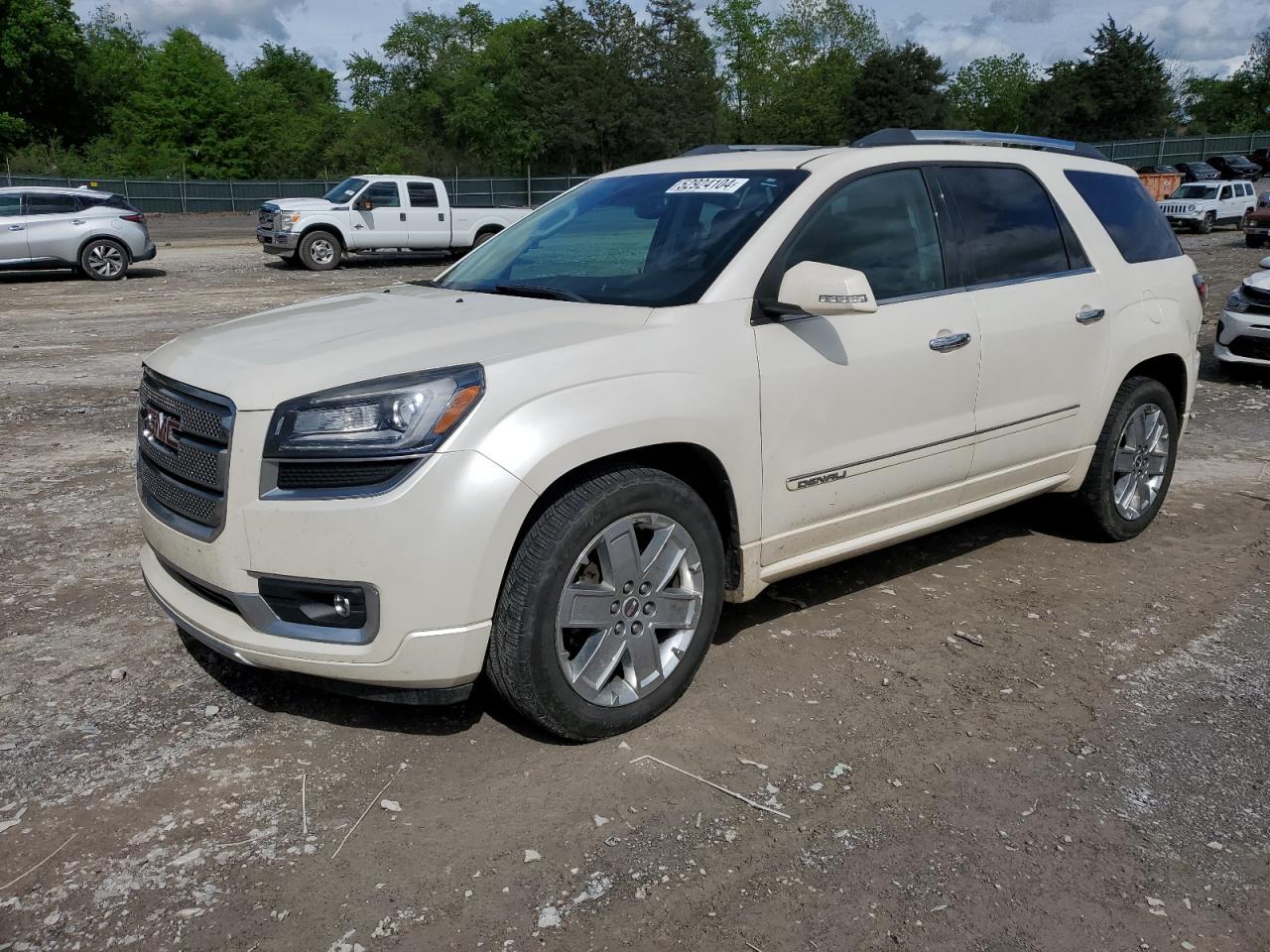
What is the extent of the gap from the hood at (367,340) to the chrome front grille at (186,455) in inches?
2.2

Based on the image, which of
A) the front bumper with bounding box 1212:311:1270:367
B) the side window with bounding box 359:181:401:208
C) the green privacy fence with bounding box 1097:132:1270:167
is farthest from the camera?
the green privacy fence with bounding box 1097:132:1270:167

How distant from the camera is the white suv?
9.71ft

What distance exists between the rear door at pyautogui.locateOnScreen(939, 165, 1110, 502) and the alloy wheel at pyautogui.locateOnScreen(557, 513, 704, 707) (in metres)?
1.56

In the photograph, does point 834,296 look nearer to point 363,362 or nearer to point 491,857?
point 363,362

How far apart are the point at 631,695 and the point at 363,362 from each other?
1310 mm

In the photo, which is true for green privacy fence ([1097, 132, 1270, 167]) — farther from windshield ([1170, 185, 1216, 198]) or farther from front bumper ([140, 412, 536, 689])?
front bumper ([140, 412, 536, 689])

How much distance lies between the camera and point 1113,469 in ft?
16.7

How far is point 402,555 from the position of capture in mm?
2895

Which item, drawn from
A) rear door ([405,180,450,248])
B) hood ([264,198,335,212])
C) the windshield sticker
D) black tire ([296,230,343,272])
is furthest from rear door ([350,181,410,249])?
the windshield sticker

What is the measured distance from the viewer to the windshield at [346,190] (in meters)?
22.3

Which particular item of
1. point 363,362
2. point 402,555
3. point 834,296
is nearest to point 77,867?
point 402,555

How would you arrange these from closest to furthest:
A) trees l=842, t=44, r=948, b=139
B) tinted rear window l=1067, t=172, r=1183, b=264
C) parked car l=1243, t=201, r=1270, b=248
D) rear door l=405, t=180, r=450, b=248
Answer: tinted rear window l=1067, t=172, r=1183, b=264
rear door l=405, t=180, r=450, b=248
parked car l=1243, t=201, r=1270, b=248
trees l=842, t=44, r=948, b=139

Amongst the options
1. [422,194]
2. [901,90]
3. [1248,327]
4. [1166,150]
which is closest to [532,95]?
[901,90]

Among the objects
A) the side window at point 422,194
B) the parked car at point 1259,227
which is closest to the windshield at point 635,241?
the side window at point 422,194
